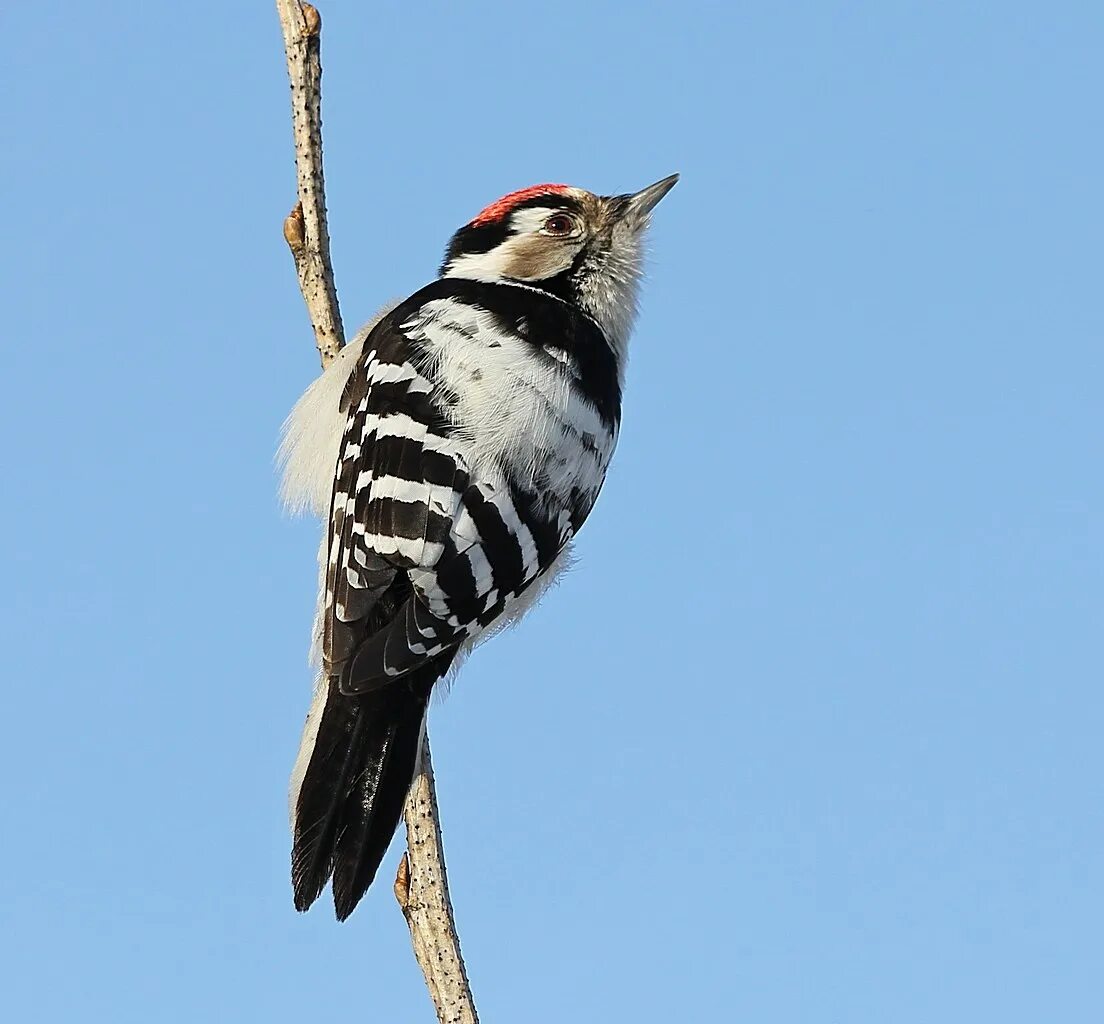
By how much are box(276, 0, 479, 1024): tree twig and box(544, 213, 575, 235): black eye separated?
1.12m

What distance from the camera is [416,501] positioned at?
14.2 feet

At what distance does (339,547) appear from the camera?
4465 millimetres

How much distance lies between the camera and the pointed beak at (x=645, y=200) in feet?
19.2

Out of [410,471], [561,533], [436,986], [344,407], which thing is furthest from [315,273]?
[436,986]

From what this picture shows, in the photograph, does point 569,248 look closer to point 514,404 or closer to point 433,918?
point 514,404

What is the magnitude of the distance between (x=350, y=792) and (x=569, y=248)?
94.9 inches

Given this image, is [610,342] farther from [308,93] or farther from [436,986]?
[436,986]

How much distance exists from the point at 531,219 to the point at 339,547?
1.85 metres

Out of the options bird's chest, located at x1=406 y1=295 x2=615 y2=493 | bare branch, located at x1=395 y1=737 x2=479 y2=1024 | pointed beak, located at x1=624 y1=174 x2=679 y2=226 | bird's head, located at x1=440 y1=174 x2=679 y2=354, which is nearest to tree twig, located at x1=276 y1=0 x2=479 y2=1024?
bare branch, located at x1=395 y1=737 x2=479 y2=1024

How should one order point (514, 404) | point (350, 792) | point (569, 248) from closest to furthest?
point (350, 792), point (514, 404), point (569, 248)

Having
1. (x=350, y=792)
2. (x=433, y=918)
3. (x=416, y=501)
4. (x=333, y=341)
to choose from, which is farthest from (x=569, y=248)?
(x=433, y=918)

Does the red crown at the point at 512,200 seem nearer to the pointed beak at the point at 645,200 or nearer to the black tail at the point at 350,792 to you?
the pointed beak at the point at 645,200

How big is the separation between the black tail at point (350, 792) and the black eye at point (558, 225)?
2119 mm

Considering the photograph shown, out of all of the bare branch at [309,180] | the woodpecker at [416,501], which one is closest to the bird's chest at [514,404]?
the woodpecker at [416,501]
